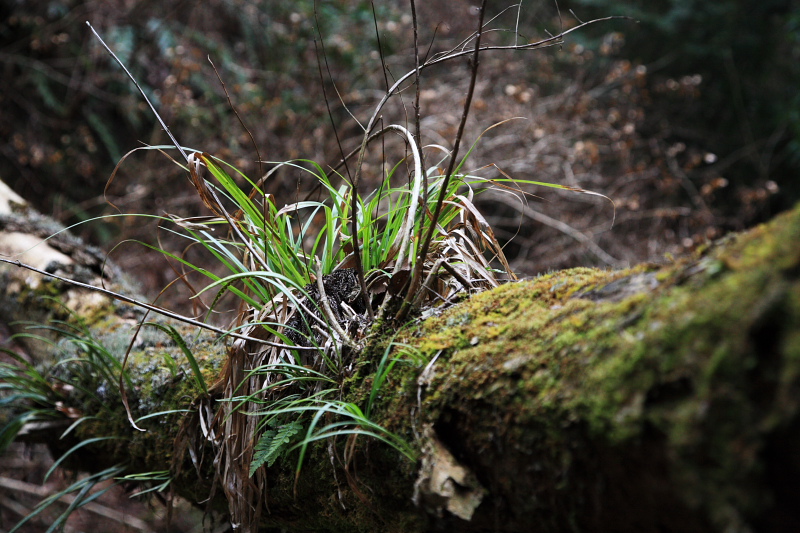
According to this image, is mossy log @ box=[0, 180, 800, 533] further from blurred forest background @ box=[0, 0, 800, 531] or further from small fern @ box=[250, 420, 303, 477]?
blurred forest background @ box=[0, 0, 800, 531]

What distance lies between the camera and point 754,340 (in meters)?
0.51

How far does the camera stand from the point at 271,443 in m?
1.06

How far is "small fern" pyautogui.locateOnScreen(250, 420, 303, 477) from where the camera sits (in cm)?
104

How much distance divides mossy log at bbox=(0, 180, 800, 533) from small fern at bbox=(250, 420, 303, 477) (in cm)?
9

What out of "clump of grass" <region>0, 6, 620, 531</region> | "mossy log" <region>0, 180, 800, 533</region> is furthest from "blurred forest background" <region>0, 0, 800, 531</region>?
"mossy log" <region>0, 180, 800, 533</region>

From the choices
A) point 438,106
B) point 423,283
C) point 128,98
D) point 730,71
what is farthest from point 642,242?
point 128,98

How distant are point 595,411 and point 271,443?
0.68m

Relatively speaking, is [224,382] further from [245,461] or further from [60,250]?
[60,250]

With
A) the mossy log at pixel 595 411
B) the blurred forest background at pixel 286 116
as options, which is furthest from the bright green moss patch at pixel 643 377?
the blurred forest background at pixel 286 116

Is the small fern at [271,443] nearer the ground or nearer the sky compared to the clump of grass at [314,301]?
nearer the ground

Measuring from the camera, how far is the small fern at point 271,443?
1.04 metres

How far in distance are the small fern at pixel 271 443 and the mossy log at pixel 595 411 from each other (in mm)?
90

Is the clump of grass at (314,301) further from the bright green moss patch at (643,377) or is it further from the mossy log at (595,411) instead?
the bright green moss patch at (643,377)

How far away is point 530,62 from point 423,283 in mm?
5588
